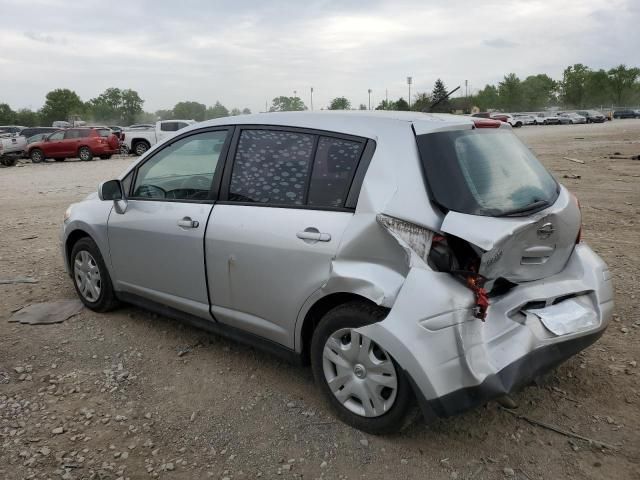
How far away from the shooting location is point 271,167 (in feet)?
10.8

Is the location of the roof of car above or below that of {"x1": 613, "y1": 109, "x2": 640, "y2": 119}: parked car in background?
above

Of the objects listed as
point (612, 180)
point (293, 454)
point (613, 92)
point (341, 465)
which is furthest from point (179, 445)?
point (613, 92)

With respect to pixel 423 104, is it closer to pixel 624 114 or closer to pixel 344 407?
pixel 344 407

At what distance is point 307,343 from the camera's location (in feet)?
10.4

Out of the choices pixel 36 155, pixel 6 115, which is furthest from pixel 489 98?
pixel 36 155

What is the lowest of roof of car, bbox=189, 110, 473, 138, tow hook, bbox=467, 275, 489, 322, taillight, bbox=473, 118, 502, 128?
tow hook, bbox=467, 275, 489, 322

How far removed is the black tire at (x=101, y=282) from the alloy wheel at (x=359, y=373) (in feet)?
7.69

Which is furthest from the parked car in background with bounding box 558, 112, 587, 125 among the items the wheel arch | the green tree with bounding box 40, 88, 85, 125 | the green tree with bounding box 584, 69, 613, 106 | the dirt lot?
the green tree with bounding box 40, 88, 85, 125

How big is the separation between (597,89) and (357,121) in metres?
114

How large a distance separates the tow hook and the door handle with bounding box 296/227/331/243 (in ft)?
2.49

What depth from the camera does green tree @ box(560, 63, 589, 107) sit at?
339 ft

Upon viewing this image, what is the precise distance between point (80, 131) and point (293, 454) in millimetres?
25100

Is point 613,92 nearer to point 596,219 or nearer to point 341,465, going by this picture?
point 596,219

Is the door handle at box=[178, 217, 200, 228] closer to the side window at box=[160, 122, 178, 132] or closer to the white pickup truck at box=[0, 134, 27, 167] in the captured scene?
the white pickup truck at box=[0, 134, 27, 167]
